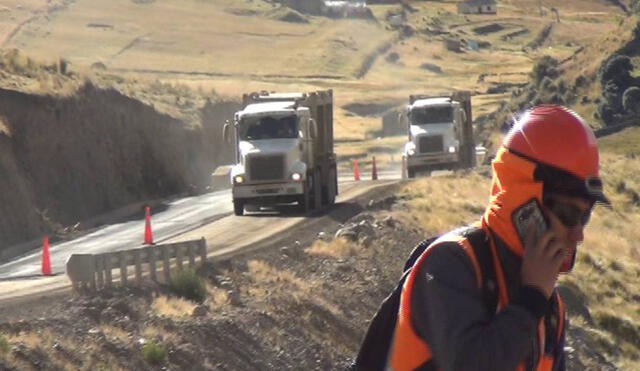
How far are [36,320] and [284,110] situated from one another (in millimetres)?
17882

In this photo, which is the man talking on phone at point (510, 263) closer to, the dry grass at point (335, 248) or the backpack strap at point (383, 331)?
the backpack strap at point (383, 331)

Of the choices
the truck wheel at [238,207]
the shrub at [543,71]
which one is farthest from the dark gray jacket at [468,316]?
the shrub at [543,71]

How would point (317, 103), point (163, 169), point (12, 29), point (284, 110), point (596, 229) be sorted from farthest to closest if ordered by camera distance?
point (12, 29) < point (163, 169) < point (596, 229) < point (317, 103) < point (284, 110)

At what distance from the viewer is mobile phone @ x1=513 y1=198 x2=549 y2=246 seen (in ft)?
13.1

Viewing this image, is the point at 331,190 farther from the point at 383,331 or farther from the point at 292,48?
the point at 292,48

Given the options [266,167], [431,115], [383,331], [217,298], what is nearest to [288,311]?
[217,298]

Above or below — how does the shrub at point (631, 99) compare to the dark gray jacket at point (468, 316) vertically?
below

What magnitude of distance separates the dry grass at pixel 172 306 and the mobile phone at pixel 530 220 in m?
14.3

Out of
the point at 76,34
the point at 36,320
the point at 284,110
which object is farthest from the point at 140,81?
the point at 76,34

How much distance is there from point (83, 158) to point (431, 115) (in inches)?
454

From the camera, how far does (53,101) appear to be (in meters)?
43.6

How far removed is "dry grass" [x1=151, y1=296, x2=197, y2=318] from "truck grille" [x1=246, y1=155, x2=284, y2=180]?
1463cm

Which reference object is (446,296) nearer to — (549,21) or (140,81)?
(140,81)

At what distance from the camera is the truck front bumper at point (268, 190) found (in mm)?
34344
